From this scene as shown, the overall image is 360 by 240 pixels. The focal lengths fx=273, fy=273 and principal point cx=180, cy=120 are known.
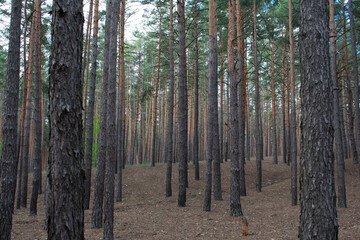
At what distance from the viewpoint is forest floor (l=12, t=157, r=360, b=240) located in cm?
689

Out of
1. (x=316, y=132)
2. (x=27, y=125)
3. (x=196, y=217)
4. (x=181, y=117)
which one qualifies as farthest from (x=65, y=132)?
(x=27, y=125)

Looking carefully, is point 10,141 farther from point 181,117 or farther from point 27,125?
point 181,117

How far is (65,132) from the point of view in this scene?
9.91 feet

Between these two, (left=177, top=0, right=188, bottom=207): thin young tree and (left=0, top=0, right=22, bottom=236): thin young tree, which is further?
(left=177, top=0, right=188, bottom=207): thin young tree

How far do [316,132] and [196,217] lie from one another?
595 centimetres

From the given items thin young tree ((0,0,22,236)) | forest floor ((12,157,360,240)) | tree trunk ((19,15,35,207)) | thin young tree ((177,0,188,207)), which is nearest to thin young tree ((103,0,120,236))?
forest floor ((12,157,360,240))

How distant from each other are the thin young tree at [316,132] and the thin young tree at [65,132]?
3.21 metres

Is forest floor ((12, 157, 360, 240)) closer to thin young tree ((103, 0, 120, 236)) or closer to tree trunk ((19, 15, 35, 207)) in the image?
thin young tree ((103, 0, 120, 236))

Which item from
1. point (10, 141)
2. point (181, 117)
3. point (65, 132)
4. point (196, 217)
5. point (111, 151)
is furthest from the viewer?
point (181, 117)

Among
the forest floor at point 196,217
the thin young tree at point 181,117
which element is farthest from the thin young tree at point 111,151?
the thin young tree at point 181,117

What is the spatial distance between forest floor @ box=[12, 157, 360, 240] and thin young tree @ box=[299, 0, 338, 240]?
7.94 feet

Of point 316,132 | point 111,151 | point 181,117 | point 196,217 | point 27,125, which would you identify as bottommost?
point 196,217

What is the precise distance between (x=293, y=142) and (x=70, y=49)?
8964 millimetres

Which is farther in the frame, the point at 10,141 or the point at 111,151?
the point at 111,151
